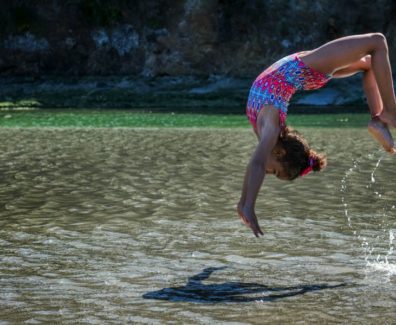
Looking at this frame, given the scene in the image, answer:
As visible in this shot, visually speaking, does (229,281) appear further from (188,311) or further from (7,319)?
(7,319)

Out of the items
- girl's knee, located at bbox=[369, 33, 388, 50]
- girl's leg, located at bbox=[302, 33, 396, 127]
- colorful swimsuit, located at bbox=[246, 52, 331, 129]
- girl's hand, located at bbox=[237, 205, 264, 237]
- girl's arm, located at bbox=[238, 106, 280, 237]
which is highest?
girl's knee, located at bbox=[369, 33, 388, 50]

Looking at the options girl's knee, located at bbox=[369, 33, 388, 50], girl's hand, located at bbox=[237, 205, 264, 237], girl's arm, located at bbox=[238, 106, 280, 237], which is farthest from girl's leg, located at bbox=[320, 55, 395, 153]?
girl's hand, located at bbox=[237, 205, 264, 237]

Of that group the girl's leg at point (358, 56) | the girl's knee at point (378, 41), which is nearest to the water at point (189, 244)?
the girl's leg at point (358, 56)

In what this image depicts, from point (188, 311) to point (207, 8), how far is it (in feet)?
108

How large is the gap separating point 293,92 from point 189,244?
5.52 ft

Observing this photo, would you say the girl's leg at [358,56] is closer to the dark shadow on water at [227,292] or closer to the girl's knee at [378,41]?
the girl's knee at [378,41]

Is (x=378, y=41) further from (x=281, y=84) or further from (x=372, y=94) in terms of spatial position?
(x=281, y=84)

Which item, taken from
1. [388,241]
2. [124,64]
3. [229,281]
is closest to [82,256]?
[229,281]

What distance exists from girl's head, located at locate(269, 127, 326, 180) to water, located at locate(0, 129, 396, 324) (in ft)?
2.66

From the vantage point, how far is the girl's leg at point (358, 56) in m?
7.50

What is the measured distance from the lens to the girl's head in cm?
679

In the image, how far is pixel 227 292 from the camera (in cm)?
648

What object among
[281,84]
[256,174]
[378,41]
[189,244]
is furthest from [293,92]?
[189,244]

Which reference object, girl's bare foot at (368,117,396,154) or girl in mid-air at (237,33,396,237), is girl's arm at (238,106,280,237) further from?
girl's bare foot at (368,117,396,154)
